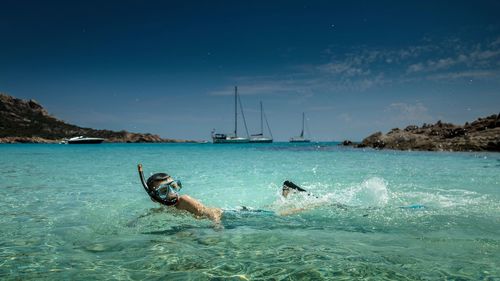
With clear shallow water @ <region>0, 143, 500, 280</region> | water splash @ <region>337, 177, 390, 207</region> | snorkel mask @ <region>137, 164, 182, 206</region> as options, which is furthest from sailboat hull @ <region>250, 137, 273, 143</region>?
snorkel mask @ <region>137, 164, 182, 206</region>

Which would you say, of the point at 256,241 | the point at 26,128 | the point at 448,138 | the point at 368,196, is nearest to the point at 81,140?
the point at 26,128

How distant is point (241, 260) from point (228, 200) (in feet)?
25.2

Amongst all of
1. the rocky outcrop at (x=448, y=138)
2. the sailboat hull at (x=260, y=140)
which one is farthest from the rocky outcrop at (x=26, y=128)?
the rocky outcrop at (x=448, y=138)

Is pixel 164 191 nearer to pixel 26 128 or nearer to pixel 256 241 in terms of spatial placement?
pixel 256 241

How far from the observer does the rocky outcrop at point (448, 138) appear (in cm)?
4284

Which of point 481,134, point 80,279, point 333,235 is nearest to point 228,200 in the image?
point 333,235

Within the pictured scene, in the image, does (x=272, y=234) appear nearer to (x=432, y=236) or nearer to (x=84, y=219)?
(x=432, y=236)

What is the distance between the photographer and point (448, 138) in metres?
49.0

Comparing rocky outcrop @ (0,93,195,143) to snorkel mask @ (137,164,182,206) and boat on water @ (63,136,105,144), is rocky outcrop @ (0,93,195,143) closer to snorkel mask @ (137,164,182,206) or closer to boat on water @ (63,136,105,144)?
boat on water @ (63,136,105,144)

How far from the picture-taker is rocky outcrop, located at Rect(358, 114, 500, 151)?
42.8 metres

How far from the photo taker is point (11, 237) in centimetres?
728

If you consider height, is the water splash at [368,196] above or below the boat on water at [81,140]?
below

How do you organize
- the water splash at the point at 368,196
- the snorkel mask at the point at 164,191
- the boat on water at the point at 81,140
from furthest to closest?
1. the boat on water at the point at 81,140
2. the water splash at the point at 368,196
3. the snorkel mask at the point at 164,191

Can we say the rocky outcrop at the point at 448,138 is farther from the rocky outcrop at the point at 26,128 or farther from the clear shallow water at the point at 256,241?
the rocky outcrop at the point at 26,128
